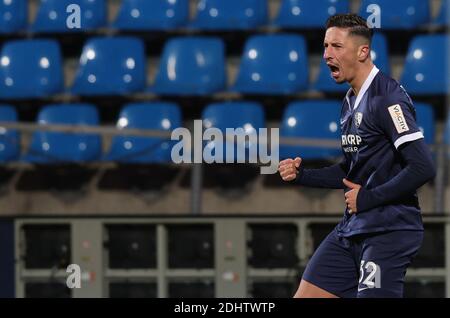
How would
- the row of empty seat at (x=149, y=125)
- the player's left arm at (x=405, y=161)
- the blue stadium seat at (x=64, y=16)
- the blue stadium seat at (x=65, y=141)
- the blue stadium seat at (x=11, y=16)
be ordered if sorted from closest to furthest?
the player's left arm at (x=405, y=161)
the row of empty seat at (x=149, y=125)
the blue stadium seat at (x=65, y=141)
the blue stadium seat at (x=64, y=16)
the blue stadium seat at (x=11, y=16)

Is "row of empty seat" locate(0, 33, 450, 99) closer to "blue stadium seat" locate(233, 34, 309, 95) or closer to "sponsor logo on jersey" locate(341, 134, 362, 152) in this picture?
"blue stadium seat" locate(233, 34, 309, 95)

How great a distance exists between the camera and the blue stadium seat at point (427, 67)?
8.44 metres

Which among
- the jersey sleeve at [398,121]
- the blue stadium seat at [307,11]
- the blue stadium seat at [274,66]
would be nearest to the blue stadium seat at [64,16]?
the blue stadium seat at [274,66]

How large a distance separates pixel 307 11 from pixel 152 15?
1.31 m

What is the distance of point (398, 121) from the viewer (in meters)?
3.81

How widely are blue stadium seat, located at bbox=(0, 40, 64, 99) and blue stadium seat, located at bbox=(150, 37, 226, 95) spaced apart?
2.84 ft

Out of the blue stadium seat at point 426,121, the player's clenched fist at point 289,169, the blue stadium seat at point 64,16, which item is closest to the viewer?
the player's clenched fist at point 289,169

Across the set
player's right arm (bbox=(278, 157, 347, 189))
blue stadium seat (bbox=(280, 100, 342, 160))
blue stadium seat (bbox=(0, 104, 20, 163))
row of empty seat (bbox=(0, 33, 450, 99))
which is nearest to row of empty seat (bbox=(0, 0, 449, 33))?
Result: row of empty seat (bbox=(0, 33, 450, 99))

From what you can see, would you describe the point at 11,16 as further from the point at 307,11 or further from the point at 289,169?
the point at 289,169

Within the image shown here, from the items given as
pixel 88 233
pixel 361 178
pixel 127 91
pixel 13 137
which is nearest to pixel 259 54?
pixel 127 91

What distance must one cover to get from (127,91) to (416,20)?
2.38 metres

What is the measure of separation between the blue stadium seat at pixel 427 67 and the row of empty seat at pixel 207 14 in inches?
Result: 9.5

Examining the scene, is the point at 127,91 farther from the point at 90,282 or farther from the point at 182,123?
the point at 90,282

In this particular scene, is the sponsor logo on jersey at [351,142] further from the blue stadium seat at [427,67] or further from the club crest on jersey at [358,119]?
the blue stadium seat at [427,67]
